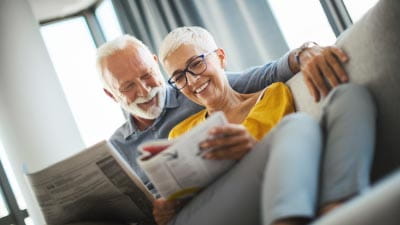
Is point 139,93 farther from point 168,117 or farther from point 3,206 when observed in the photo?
point 3,206

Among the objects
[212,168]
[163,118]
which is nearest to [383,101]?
[212,168]

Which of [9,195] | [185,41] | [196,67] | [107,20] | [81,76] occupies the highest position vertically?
[107,20]

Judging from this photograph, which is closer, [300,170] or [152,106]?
[300,170]

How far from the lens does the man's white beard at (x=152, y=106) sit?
195cm

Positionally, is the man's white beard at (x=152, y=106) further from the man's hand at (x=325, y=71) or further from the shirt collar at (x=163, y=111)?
the man's hand at (x=325, y=71)

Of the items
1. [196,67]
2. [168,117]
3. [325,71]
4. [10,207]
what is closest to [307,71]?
[325,71]

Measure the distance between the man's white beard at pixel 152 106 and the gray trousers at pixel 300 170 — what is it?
96cm

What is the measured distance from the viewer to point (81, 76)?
4273 mm

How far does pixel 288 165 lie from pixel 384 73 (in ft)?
1.37

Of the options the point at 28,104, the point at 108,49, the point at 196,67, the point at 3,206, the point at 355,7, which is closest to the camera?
the point at 196,67

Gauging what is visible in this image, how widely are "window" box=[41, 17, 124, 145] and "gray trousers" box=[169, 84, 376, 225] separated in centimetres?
331

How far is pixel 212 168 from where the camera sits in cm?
100

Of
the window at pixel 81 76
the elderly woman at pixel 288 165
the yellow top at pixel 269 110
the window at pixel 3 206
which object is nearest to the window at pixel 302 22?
the yellow top at pixel 269 110

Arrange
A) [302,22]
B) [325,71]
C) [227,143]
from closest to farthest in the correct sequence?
1. [227,143]
2. [325,71]
3. [302,22]
